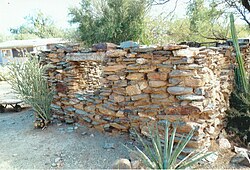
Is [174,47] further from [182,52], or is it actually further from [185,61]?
[185,61]

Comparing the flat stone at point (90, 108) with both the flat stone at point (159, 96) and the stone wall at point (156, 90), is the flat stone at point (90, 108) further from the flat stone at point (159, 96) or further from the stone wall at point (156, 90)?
the flat stone at point (159, 96)

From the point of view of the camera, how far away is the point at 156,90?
10.3 ft

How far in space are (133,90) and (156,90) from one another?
0.36 m

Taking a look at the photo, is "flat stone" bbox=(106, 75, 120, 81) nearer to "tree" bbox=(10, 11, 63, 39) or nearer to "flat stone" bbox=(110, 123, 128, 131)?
"flat stone" bbox=(110, 123, 128, 131)

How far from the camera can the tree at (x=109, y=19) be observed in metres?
7.89

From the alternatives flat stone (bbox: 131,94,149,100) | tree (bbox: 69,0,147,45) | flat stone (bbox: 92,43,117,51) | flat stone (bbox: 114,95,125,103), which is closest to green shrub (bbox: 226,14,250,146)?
flat stone (bbox: 131,94,149,100)

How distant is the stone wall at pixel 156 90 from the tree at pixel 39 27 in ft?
89.1

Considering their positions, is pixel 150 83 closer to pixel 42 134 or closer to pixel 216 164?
pixel 216 164

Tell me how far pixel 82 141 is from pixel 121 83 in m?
1.19

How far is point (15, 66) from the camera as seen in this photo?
418cm

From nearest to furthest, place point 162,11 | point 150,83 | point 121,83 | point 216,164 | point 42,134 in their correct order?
point 216,164 < point 150,83 < point 121,83 < point 42,134 < point 162,11

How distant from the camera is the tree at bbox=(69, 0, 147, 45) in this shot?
A: 789cm

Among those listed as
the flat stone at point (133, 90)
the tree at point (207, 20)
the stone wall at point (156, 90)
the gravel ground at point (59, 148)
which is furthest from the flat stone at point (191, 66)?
the tree at point (207, 20)

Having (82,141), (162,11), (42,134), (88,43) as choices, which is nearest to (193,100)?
(82,141)
